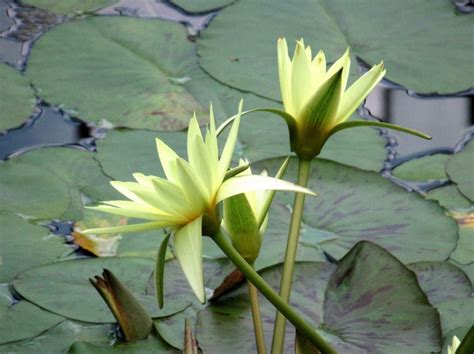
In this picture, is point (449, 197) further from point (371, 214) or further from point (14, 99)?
point (14, 99)

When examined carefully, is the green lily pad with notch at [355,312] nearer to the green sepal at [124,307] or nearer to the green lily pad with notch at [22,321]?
the green sepal at [124,307]

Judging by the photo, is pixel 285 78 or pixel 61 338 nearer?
pixel 285 78

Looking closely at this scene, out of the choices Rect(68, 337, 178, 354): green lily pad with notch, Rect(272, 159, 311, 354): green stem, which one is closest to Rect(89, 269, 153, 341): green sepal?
Rect(68, 337, 178, 354): green lily pad with notch

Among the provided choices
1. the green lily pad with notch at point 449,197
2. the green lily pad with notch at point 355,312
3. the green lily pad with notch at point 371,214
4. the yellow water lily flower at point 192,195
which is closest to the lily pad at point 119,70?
the green lily pad with notch at point 371,214

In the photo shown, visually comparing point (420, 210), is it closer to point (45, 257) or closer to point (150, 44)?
point (45, 257)

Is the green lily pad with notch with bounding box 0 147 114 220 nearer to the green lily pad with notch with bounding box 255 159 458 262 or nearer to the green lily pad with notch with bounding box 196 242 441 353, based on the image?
the green lily pad with notch with bounding box 255 159 458 262

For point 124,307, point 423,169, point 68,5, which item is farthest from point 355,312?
point 68,5
